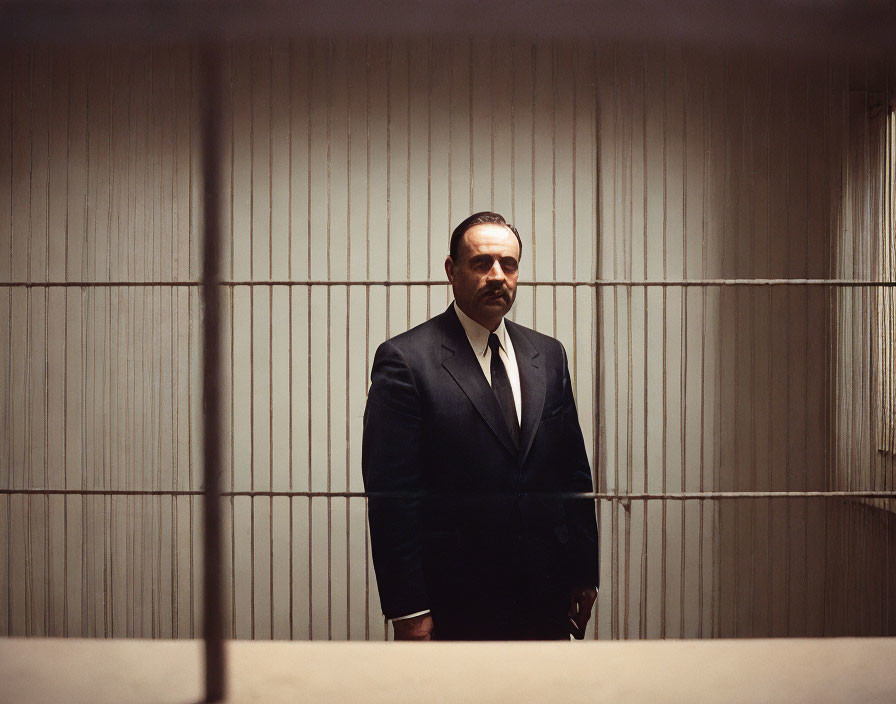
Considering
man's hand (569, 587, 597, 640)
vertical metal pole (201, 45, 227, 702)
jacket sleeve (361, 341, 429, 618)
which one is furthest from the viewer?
man's hand (569, 587, 597, 640)

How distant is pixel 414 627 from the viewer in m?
1.20

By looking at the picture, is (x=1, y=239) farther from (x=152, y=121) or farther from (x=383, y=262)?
(x=383, y=262)

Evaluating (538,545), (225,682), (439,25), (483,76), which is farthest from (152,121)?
(225,682)

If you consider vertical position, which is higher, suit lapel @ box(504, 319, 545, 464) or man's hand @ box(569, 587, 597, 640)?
suit lapel @ box(504, 319, 545, 464)

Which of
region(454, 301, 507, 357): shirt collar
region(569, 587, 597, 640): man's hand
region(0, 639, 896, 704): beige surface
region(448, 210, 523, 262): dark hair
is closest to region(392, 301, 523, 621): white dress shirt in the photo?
region(454, 301, 507, 357): shirt collar

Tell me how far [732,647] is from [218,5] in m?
0.51

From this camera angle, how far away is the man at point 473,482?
1.20 meters

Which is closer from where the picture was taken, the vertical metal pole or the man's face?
the vertical metal pole

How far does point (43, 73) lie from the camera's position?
2205 mm

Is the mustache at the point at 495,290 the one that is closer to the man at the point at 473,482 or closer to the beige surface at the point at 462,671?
the man at the point at 473,482

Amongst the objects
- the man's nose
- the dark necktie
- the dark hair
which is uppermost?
the dark hair

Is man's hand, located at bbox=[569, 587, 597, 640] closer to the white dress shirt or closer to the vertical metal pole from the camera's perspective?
the white dress shirt

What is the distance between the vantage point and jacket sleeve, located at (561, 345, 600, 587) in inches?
51.2

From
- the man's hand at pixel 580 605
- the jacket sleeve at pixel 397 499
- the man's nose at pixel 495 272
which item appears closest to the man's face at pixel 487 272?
the man's nose at pixel 495 272
